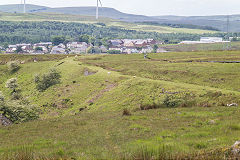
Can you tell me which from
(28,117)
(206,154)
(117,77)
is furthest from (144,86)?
(206,154)

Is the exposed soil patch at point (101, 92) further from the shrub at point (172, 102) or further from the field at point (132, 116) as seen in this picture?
the shrub at point (172, 102)

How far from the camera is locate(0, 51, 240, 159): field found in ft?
46.4

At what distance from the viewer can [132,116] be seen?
28.2m

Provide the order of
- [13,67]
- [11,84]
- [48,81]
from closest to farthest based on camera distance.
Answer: [48,81], [11,84], [13,67]

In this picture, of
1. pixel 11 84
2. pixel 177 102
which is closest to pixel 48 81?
pixel 11 84

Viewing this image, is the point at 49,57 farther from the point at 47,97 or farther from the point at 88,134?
the point at 88,134

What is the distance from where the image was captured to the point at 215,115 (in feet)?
81.9

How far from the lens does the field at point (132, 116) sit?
14.1 metres

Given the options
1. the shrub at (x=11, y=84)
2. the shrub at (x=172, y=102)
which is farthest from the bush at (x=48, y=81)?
the shrub at (x=172, y=102)

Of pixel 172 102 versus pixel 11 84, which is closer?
pixel 172 102

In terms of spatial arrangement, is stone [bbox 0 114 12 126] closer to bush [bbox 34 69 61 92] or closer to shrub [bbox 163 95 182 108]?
shrub [bbox 163 95 182 108]

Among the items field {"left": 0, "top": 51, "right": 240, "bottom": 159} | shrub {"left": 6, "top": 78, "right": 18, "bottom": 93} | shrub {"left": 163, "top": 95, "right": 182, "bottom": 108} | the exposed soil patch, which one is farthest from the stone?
shrub {"left": 6, "top": 78, "right": 18, "bottom": 93}

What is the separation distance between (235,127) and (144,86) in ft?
101

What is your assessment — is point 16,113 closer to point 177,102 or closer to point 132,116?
point 132,116
